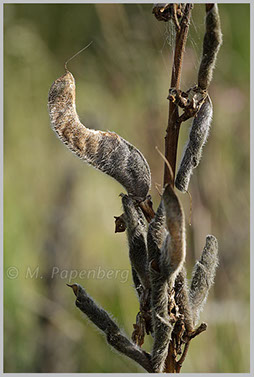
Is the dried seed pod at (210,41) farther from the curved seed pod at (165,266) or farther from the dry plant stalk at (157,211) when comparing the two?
the curved seed pod at (165,266)

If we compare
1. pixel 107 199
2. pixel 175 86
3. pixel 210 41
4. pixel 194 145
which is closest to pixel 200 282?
pixel 194 145

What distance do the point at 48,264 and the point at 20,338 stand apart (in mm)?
488

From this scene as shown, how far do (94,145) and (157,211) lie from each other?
252mm

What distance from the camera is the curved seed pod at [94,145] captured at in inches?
50.5

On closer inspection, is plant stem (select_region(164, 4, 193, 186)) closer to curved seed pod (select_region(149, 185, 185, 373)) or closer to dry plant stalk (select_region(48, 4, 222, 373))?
dry plant stalk (select_region(48, 4, 222, 373))

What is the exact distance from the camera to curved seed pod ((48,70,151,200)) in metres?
1.28

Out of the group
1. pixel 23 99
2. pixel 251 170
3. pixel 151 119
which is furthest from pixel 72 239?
pixel 23 99

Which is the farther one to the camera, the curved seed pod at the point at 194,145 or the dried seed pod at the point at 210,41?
the curved seed pod at the point at 194,145

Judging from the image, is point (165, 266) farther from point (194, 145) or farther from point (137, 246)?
point (194, 145)

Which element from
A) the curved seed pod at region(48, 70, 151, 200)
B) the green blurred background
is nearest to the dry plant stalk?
the curved seed pod at region(48, 70, 151, 200)

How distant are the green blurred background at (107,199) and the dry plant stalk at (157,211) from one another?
1.22 meters

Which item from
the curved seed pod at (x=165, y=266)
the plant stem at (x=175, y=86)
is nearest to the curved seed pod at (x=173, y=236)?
the curved seed pod at (x=165, y=266)

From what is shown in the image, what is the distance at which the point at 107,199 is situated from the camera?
14.4 ft

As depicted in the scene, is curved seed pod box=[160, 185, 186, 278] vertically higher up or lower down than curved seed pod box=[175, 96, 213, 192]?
lower down
